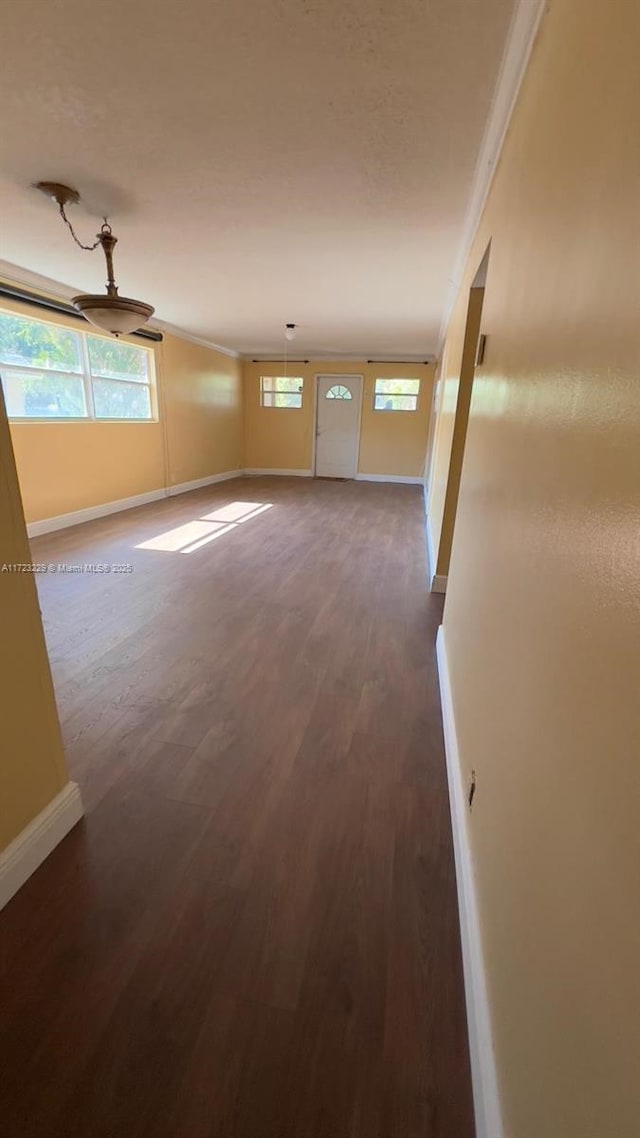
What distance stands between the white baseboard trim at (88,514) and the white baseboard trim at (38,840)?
3.16 metres

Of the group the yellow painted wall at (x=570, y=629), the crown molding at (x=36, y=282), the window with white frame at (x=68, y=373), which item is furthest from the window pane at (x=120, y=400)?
the yellow painted wall at (x=570, y=629)

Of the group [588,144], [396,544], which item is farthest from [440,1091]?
[396,544]

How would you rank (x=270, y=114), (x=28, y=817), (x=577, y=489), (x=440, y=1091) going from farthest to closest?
(x=270, y=114), (x=28, y=817), (x=440, y=1091), (x=577, y=489)

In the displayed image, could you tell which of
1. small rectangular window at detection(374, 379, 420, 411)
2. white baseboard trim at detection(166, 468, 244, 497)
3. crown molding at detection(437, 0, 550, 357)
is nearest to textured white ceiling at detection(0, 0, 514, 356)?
crown molding at detection(437, 0, 550, 357)

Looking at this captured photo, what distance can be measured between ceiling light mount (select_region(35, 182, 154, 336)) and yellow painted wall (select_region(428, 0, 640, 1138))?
2.16 m

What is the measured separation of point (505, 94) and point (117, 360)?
4995mm

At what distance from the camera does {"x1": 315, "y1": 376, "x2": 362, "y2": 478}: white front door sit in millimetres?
8531

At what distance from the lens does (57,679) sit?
7.25 ft

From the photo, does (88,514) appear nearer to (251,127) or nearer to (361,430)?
(251,127)

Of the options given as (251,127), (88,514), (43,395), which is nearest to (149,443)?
(88,514)

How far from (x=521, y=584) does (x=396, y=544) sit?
12.4 feet

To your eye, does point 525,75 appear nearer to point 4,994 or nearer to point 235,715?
point 235,715

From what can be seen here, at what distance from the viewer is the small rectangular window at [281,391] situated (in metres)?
8.79

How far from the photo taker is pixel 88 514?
5.19 meters
